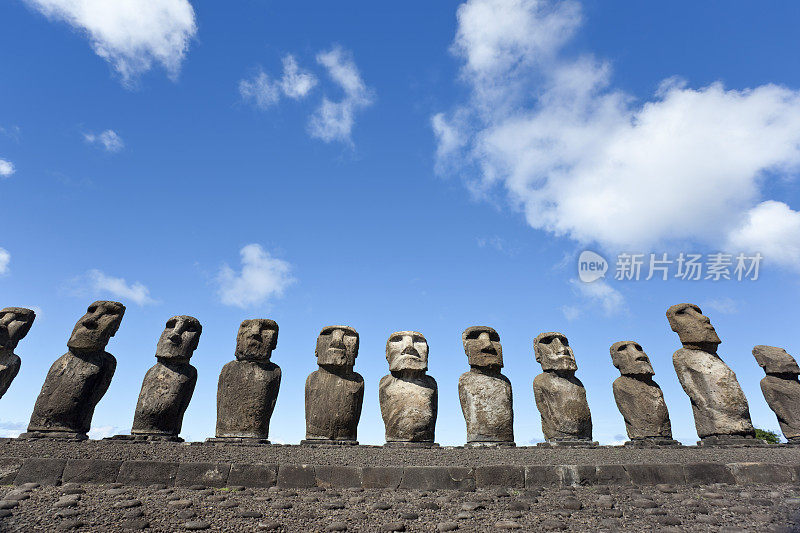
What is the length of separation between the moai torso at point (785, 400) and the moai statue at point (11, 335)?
58.7 ft

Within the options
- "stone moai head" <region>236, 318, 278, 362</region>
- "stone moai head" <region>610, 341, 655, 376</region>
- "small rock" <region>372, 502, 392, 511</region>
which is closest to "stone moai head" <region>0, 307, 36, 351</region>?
"stone moai head" <region>236, 318, 278, 362</region>

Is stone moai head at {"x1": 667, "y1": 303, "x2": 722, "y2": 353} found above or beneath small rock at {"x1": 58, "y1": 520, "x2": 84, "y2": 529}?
above

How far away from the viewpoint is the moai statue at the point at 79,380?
9648 mm

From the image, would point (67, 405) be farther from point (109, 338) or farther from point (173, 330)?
point (173, 330)

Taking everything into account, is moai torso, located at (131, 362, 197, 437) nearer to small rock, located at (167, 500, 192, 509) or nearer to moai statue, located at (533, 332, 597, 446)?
small rock, located at (167, 500, 192, 509)

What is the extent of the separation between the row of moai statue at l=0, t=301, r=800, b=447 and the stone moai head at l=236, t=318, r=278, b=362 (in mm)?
22

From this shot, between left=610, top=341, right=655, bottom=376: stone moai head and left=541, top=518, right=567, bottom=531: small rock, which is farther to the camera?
left=610, top=341, right=655, bottom=376: stone moai head

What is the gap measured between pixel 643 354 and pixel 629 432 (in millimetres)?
1853

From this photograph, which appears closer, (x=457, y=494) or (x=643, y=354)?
(x=457, y=494)

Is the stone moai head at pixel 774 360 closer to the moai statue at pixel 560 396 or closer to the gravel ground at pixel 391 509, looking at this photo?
the moai statue at pixel 560 396

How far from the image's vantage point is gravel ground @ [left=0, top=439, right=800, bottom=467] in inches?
301

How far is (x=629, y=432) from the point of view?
37.5ft

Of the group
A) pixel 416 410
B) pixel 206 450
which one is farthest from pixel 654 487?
pixel 206 450

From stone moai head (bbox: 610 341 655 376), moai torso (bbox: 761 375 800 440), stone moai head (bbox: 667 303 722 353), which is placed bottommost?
moai torso (bbox: 761 375 800 440)
